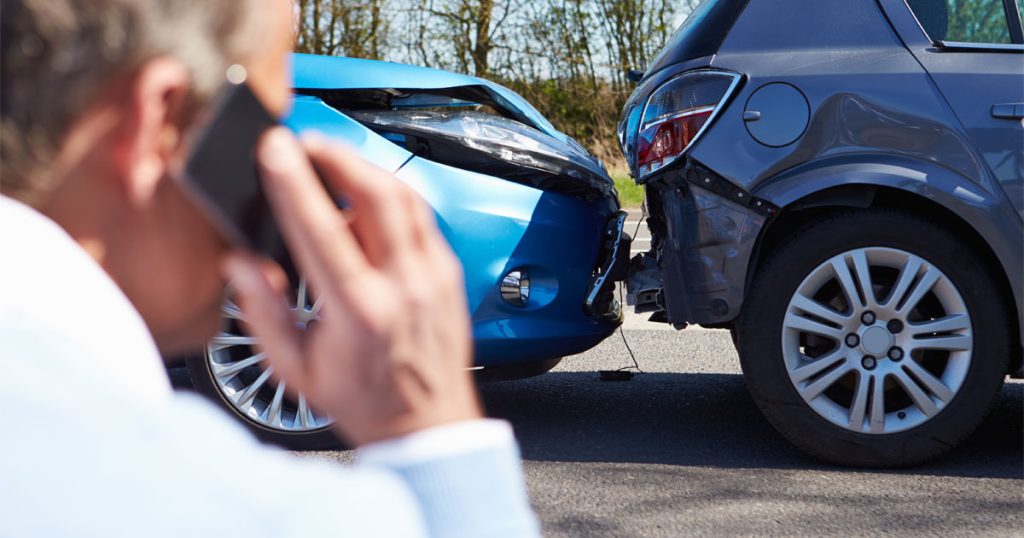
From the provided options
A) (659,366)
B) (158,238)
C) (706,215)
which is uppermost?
(158,238)

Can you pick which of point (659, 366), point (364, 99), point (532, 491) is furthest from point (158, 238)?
point (659, 366)

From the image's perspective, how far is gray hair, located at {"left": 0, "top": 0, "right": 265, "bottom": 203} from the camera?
1.89ft

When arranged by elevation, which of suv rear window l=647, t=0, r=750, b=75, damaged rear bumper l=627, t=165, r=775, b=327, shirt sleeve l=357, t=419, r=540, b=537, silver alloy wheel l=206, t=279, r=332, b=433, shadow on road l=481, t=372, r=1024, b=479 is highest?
suv rear window l=647, t=0, r=750, b=75

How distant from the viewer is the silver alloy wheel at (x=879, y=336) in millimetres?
3543

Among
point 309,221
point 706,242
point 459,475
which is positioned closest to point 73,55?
point 309,221

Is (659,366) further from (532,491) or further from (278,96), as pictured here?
(278,96)

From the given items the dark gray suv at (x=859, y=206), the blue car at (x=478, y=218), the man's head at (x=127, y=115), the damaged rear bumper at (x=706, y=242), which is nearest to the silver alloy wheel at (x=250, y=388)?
the blue car at (x=478, y=218)

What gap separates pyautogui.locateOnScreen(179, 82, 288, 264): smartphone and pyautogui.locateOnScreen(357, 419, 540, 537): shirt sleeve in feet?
0.41

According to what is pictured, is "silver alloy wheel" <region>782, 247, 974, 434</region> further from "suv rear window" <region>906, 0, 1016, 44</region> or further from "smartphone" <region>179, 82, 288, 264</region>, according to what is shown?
"smartphone" <region>179, 82, 288, 264</region>

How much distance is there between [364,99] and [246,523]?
131 inches

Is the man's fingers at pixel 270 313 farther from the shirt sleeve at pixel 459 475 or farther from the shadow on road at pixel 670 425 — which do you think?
the shadow on road at pixel 670 425

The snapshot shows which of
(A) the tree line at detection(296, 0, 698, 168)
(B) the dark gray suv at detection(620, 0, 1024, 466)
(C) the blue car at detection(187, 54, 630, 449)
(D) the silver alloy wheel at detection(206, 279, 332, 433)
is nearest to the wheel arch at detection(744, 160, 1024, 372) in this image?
(B) the dark gray suv at detection(620, 0, 1024, 466)

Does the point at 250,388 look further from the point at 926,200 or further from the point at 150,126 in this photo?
the point at 150,126

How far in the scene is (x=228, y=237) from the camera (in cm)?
63
